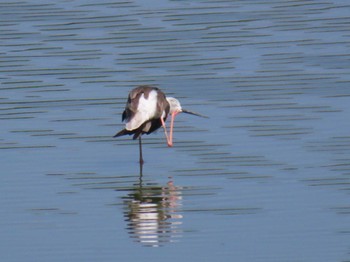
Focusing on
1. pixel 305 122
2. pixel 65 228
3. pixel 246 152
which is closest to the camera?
pixel 65 228

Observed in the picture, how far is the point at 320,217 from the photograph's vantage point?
1199cm

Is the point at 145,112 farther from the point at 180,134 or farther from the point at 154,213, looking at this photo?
the point at 154,213

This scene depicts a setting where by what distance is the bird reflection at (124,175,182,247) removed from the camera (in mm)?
11617

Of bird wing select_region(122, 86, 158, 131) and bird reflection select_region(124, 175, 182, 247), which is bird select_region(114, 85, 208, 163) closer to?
bird wing select_region(122, 86, 158, 131)

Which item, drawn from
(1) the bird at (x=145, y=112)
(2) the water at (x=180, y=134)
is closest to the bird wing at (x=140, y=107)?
(1) the bird at (x=145, y=112)

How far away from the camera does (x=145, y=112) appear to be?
49.0ft

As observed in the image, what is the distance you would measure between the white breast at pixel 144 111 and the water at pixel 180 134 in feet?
0.90

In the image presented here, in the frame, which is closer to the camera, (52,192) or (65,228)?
(65,228)

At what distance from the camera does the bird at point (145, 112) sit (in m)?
14.7

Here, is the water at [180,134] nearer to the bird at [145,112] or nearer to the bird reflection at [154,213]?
the bird reflection at [154,213]

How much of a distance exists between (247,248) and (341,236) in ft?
2.29

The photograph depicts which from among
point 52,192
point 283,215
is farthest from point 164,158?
point 283,215

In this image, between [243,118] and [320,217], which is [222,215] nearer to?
[320,217]

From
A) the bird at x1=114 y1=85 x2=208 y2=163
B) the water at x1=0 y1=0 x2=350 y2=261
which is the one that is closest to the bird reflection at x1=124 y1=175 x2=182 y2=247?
the water at x1=0 y1=0 x2=350 y2=261
